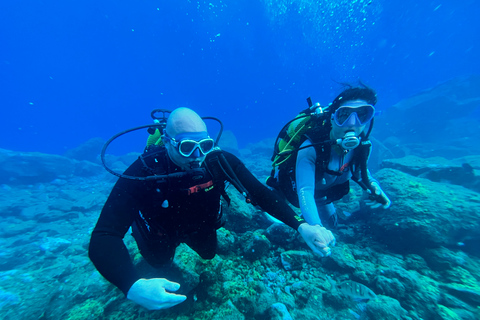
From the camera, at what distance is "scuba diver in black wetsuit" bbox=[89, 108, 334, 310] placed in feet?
5.61

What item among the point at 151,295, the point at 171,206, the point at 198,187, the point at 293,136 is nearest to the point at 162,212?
the point at 171,206

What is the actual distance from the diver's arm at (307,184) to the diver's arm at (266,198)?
27 cm

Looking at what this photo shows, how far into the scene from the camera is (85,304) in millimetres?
3070

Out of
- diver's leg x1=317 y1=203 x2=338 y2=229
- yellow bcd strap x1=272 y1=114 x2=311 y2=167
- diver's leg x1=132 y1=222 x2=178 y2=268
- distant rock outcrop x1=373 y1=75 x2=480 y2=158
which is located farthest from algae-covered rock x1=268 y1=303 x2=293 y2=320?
distant rock outcrop x1=373 y1=75 x2=480 y2=158

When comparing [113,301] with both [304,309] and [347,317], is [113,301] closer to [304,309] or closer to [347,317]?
[304,309]

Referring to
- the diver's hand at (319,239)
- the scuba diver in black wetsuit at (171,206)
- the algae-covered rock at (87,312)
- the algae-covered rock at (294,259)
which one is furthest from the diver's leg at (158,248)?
the algae-covered rock at (294,259)

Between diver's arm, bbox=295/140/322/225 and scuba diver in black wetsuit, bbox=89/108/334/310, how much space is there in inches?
13.0

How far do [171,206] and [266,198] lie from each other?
1.26 metres

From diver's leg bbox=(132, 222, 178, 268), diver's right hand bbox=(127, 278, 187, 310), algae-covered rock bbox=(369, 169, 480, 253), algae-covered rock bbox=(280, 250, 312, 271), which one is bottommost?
algae-covered rock bbox=(369, 169, 480, 253)

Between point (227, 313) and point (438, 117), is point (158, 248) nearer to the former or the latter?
point (227, 313)

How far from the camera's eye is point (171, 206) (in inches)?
97.8

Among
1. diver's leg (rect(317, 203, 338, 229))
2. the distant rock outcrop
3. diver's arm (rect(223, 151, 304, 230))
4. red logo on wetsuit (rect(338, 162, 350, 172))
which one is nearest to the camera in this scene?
diver's arm (rect(223, 151, 304, 230))

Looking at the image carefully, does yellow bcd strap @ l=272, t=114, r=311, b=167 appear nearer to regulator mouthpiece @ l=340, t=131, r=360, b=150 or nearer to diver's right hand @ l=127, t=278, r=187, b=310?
regulator mouthpiece @ l=340, t=131, r=360, b=150

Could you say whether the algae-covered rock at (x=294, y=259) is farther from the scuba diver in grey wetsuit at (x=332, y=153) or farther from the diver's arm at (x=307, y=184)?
the diver's arm at (x=307, y=184)
